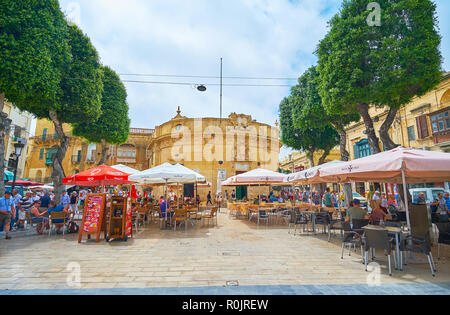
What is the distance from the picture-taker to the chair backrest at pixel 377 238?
4.35 meters

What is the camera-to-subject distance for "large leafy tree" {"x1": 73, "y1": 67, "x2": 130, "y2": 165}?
49.4 ft

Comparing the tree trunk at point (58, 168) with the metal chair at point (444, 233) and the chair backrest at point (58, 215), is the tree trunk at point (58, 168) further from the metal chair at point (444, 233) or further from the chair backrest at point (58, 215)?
the metal chair at point (444, 233)

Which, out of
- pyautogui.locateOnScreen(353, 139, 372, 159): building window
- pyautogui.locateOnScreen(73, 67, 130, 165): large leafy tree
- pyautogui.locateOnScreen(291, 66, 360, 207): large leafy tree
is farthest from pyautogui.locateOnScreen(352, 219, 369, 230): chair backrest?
pyautogui.locateOnScreen(353, 139, 372, 159): building window

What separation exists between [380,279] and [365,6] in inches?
443

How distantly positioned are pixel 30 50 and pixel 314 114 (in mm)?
14075

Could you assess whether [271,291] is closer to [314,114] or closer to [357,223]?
[357,223]

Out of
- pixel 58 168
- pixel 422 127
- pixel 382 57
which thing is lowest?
pixel 58 168

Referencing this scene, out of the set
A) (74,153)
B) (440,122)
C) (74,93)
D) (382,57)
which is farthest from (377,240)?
(74,153)

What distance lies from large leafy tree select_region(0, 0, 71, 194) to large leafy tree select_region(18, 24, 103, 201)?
1.04 m

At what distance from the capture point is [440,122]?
54.2 ft

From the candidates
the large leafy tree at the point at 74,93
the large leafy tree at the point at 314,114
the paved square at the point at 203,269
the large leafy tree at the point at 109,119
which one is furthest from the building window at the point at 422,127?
the large leafy tree at the point at 74,93

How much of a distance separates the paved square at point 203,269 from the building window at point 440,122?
47.4 ft

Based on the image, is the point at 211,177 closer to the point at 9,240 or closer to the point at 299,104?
the point at 299,104
